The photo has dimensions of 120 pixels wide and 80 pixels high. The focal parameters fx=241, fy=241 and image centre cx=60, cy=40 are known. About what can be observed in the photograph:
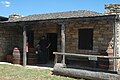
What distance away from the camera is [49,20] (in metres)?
13.4

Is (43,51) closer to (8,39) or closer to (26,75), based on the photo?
(8,39)

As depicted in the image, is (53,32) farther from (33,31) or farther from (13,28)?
(13,28)

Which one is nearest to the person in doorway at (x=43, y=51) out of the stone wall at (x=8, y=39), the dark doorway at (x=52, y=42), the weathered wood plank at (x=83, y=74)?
the dark doorway at (x=52, y=42)

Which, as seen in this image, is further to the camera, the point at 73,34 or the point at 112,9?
the point at 73,34

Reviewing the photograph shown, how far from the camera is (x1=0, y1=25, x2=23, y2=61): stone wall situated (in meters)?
17.0

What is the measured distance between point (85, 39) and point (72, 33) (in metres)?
1.06

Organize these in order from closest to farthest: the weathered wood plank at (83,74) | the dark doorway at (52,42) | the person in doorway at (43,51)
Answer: the weathered wood plank at (83,74), the person in doorway at (43,51), the dark doorway at (52,42)

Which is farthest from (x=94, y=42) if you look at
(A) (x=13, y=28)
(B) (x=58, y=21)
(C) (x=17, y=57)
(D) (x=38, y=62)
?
(A) (x=13, y=28)

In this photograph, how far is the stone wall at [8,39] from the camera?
55.7 ft

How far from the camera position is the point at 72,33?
1561cm

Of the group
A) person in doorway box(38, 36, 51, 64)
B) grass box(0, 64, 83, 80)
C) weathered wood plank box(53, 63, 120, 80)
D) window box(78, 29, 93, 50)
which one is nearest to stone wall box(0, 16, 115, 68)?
window box(78, 29, 93, 50)

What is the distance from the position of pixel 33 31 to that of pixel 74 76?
7.52 meters

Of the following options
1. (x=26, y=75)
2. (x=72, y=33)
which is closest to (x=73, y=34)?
(x=72, y=33)

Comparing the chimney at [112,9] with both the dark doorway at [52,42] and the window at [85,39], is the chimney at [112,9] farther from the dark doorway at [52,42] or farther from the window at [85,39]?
the dark doorway at [52,42]
